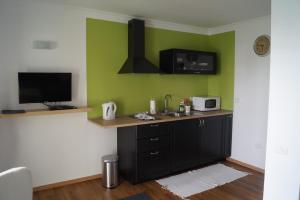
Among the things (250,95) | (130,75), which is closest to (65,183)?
(130,75)

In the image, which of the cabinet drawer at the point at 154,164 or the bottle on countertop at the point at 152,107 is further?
the bottle on countertop at the point at 152,107

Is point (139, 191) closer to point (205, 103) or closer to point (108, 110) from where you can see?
point (108, 110)

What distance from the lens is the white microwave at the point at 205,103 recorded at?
4.18m

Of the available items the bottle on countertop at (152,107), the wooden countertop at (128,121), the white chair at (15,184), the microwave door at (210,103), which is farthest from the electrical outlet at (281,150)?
the microwave door at (210,103)

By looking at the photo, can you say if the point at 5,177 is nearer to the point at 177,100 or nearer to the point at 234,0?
the point at 234,0

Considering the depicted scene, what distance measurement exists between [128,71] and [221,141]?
2103 mm

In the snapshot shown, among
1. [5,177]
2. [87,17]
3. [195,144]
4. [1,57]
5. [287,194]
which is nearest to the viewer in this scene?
[5,177]

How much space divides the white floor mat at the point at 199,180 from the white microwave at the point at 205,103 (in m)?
1.03

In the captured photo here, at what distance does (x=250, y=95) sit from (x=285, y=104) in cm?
206

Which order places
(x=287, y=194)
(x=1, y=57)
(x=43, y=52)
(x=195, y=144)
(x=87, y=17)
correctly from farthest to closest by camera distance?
(x=195, y=144) < (x=87, y=17) < (x=43, y=52) < (x=1, y=57) < (x=287, y=194)

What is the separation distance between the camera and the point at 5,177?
4.62 ft

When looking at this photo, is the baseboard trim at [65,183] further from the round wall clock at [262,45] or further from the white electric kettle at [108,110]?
the round wall clock at [262,45]

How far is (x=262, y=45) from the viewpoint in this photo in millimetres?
3711

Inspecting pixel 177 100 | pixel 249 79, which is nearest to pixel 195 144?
pixel 177 100
